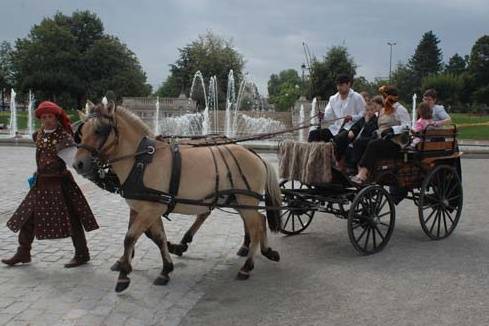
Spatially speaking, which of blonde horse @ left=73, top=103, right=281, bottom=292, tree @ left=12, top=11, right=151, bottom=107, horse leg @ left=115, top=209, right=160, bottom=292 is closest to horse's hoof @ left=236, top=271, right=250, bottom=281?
blonde horse @ left=73, top=103, right=281, bottom=292

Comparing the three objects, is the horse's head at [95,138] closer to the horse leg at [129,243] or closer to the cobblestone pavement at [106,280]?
the horse leg at [129,243]

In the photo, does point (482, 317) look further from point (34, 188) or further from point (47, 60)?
point (47, 60)

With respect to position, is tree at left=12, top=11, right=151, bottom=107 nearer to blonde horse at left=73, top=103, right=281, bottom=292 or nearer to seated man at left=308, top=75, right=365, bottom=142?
seated man at left=308, top=75, right=365, bottom=142

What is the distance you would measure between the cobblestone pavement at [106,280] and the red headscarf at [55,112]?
64.3 inches

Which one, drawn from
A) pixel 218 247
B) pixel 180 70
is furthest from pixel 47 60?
pixel 218 247

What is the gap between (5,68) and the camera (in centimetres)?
6781

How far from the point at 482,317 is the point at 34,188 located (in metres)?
4.84

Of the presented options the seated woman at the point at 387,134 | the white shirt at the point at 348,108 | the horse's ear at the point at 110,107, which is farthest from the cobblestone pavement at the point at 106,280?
the white shirt at the point at 348,108

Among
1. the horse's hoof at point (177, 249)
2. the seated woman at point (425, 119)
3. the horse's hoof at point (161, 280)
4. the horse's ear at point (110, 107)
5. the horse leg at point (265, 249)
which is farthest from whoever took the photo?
the seated woman at point (425, 119)

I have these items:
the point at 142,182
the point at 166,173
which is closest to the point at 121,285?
the point at 142,182

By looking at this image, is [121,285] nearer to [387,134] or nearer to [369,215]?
[369,215]

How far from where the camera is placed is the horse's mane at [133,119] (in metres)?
5.70

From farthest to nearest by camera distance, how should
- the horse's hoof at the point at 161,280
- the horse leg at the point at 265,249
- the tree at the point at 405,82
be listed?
the tree at the point at 405,82 → the horse leg at the point at 265,249 → the horse's hoof at the point at 161,280

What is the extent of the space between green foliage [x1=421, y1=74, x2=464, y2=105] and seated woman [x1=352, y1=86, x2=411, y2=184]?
2738 inches
